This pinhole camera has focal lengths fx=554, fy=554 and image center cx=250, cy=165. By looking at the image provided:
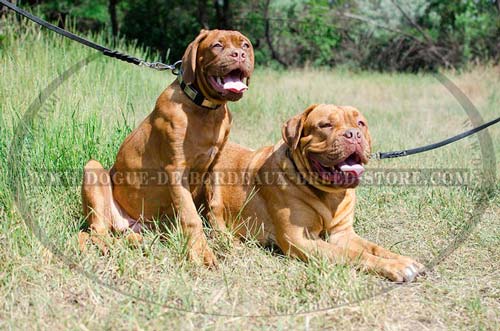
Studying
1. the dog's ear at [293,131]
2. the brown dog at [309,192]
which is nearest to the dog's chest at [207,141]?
the brown dog at [309,192]

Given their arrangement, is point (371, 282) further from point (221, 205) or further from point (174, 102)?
point (174, 102)

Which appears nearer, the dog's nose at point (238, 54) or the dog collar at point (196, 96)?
A: the dog's nose at point (238, 54)

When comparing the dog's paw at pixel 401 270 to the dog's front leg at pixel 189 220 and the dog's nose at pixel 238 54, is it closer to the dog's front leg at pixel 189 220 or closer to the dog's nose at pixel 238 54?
the dog's front leg at pixel 189 220

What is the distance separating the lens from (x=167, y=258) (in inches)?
134

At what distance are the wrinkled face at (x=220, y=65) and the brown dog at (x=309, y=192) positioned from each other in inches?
18.9

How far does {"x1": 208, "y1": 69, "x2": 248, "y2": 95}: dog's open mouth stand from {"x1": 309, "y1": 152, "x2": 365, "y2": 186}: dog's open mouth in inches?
27.5

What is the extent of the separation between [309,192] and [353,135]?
19.9 inches

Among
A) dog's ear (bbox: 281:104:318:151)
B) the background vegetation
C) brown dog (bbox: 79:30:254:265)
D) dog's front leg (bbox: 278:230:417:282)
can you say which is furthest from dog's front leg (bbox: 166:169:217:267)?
the background vegetation

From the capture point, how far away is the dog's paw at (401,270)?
329 cm

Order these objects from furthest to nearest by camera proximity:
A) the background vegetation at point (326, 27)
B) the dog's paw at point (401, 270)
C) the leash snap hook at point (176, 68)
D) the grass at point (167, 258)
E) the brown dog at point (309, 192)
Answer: the background vegetation at point (326, 27)
the leash snap hook at point (176, 68)
the brown dog at point (309, 192)
the dog's paw at point (401, 270)
the grass at point (167, 258)

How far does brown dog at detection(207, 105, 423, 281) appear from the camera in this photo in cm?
341

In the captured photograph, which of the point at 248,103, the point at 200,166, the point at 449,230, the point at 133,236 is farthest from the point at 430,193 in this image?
the point at 248,103

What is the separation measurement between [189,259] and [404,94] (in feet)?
28.8

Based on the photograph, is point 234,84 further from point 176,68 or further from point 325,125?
point 176,68
